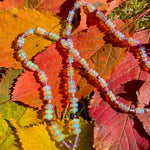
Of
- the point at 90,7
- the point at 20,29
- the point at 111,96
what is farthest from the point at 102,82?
the point at 20,29

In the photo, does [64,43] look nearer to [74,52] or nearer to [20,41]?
[74,52]

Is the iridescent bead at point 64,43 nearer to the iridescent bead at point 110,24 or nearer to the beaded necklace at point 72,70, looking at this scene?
the beaded necklace at point 72,70

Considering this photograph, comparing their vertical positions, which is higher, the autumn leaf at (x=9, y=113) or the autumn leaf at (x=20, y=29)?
the autumn leaf at (x=20, y=29)

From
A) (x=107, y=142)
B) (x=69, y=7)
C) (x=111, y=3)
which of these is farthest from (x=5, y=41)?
(x=107, y=142)

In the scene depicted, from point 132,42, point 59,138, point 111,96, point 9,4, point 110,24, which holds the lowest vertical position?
point 59,138

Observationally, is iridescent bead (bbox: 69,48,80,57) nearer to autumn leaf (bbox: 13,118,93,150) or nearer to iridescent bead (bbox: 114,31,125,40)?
iridescent bead (bbox: 114,31,125,40)

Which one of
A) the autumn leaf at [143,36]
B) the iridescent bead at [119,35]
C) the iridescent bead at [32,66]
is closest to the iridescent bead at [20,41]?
the iridescent bead at [32,66]

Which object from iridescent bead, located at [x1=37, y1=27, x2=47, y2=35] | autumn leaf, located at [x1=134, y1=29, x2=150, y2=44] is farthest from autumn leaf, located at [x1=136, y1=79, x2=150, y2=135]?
iridescent bead, located at [x1=37, y1=27, x2=47, y2=35]
